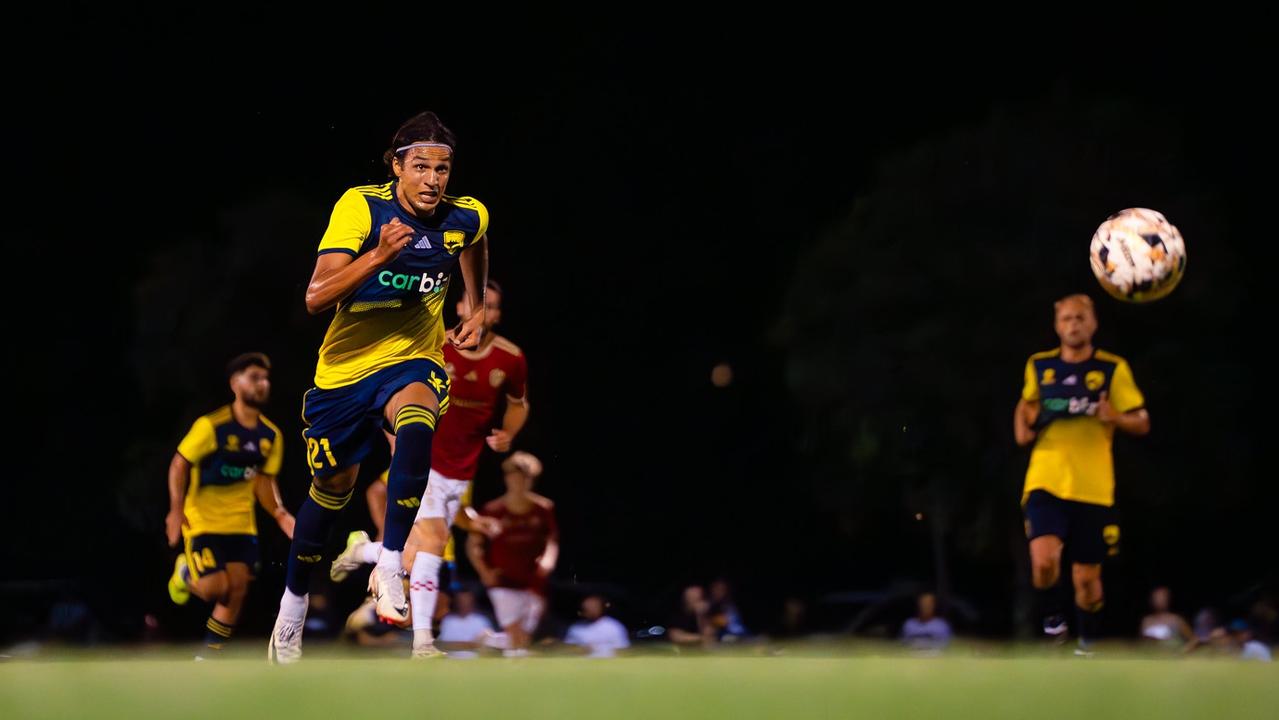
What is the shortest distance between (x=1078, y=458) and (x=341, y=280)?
4872 mm

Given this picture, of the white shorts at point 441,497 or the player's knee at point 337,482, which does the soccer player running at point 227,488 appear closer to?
the white shorts at point 441,497

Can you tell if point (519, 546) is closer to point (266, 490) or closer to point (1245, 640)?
point (266, 490)

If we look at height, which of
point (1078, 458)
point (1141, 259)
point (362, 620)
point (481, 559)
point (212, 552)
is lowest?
point (362, 620)

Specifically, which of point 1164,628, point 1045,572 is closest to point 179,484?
point 1045,572

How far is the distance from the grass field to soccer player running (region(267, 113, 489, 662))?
5.81 ft

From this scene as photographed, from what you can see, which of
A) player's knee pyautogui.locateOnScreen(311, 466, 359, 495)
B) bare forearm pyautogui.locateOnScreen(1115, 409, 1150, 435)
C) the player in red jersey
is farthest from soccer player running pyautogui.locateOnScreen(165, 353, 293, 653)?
bare forearm pyautogui.locateOnScreen(1115, 409, 1150, 435)

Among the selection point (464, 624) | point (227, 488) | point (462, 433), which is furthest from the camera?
point (464, 624)

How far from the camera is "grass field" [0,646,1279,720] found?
161 inches

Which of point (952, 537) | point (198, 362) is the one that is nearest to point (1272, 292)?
point (952, 537)

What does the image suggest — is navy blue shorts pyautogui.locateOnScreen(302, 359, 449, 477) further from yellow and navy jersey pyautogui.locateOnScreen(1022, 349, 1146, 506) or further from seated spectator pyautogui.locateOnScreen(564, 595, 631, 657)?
seated spectator pyautogui.locateOnScreen(564, 595, 631, 657)

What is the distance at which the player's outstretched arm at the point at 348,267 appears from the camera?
6.88 meters

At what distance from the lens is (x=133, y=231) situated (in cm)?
2148

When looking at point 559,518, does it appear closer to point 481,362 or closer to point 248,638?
point 248,638

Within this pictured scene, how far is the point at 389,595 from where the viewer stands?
6832 mm
